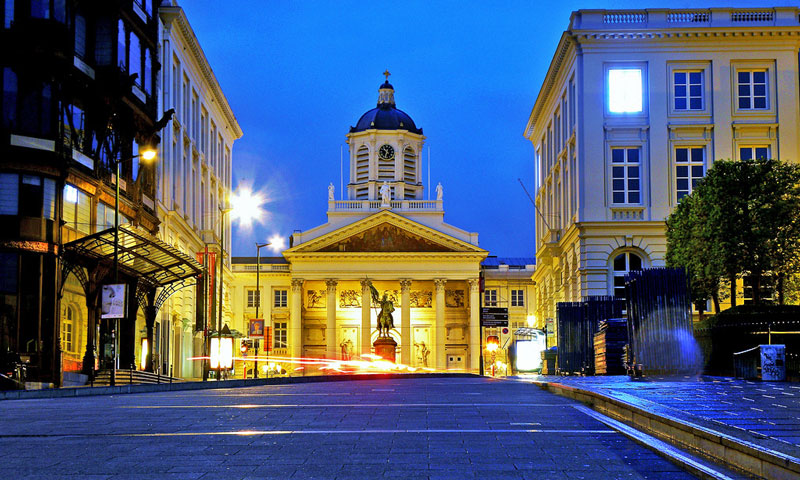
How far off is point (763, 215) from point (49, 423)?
3715 centimetres

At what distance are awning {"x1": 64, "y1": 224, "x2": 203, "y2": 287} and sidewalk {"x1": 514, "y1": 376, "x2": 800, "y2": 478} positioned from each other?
999 inches

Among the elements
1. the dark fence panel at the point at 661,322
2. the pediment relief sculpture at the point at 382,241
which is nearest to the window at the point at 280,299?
the pediment relief sculpture at the point at 382,241

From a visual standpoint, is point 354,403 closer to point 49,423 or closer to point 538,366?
point 49,423

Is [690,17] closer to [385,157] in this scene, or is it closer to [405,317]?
[405,317]

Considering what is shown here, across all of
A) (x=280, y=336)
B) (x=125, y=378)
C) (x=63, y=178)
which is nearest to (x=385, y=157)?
(x=280, y=336)

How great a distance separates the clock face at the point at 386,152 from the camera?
393ft

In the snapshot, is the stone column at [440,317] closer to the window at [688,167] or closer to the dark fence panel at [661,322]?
the window at [688,167]

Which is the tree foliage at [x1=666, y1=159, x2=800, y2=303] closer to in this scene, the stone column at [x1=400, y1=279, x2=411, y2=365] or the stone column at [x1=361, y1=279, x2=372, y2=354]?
the stone column at [x1=400, y1=279, x2=411, y2=365]

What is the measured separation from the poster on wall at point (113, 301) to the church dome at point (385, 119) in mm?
82586

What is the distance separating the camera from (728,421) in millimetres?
10992

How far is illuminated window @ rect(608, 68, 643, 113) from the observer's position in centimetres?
6112

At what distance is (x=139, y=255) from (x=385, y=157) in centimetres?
7870

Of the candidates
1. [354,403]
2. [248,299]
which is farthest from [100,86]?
[248,299]

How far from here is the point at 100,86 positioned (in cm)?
4278
